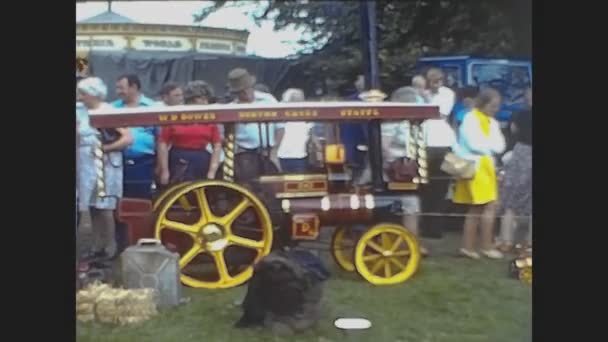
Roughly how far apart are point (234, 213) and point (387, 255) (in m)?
0.81

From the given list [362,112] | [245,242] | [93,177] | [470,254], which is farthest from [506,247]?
[93,177]

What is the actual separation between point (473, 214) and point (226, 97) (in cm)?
145

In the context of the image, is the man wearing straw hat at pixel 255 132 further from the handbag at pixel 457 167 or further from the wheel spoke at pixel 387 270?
the handbag at pixel 457 167

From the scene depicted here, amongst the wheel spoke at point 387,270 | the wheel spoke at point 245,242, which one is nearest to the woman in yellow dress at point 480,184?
the wheel spoke at point 387,270

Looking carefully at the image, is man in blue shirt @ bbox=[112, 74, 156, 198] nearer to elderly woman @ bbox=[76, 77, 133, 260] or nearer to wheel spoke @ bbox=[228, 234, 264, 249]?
elderly woman @ bbox=[76, 77, 133, 260]

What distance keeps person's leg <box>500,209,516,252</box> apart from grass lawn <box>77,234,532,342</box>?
0.12 meters

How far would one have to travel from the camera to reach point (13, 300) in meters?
4.46

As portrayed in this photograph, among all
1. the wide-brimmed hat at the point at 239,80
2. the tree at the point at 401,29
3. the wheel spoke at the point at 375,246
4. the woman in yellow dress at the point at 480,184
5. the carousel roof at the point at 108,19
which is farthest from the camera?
the tree at the point at 401,29

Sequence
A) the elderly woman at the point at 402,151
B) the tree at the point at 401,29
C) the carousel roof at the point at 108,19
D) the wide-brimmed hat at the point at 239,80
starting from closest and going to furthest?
the elderly woman at the point at 402,151 → the wide-brimmed hat at the point at 239,80 → the carousel roof at the point at 108,19 → the tree at the point at 401,29

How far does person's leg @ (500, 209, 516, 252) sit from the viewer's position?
18.1ft

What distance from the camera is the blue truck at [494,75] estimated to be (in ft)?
19.0

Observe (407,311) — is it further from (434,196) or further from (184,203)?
(184,203)

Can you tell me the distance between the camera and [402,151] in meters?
5.62

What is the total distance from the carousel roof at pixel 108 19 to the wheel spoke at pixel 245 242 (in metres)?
1.67
